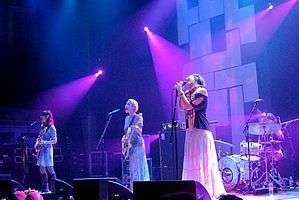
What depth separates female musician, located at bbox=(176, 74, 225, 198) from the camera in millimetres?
6402

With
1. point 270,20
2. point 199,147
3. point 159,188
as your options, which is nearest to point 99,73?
point 270,20

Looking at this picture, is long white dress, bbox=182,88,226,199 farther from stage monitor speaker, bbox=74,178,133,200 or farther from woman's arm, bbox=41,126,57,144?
woman's arm, bbox=41,126,57,144

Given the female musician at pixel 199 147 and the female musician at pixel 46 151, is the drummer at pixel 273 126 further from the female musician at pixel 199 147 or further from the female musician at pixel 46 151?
the female musician at pixel 46 151

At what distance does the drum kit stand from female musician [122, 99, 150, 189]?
1781mm

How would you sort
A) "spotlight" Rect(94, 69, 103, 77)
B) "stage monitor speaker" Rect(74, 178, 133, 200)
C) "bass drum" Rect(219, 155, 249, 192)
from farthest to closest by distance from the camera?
"spotlight" Rect(94, 69, 103, 77) < "bass drum" Rect(219, 155, 249, 192) < "stage monitor speaker" Rect(74, 178, 133, 200)

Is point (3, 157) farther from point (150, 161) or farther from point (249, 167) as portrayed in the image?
point (249, 167)

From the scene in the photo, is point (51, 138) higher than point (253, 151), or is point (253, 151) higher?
point (51, 138)

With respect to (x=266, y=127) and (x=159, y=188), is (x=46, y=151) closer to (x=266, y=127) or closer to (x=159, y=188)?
(x=266, y=127)

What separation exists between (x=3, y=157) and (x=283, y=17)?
25.7 feet

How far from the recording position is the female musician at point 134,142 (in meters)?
8.58

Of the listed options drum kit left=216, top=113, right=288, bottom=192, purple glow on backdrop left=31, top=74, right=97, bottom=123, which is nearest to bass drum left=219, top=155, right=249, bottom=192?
drum kit left=216, top=113, right=288, bottom=192

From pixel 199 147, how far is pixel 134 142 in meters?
2.44

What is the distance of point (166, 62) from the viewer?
13.6 m

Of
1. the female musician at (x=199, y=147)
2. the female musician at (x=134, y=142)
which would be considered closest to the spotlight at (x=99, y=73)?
the female musician at (x=134, y=142)
